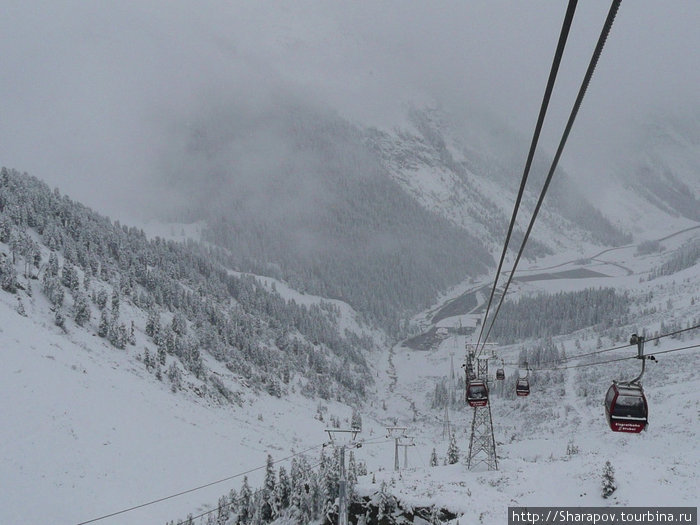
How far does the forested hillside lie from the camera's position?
240ft

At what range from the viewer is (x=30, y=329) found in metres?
53.5

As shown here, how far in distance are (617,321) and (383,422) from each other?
9174 cm

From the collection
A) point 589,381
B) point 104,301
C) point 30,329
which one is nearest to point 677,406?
point 589,381

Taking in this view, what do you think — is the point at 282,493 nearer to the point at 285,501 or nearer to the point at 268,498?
the point at 285,501

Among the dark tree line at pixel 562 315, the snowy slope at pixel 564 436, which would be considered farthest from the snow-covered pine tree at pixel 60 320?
the dark tree line at pixel 562 315

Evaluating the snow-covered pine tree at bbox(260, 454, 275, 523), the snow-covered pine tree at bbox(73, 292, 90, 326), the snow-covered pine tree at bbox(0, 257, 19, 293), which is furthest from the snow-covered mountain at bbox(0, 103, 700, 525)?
the snow-covered pine tree at bbox(260, 454, 275, 523)

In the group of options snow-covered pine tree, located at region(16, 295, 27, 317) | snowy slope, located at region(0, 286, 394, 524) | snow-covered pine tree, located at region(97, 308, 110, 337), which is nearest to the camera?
snowy slope, located at region(0, 286, 394, 524)

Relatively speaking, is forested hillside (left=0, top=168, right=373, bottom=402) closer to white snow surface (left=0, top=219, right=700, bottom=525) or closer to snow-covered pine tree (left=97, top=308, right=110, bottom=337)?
snow-covered pine tree (left=97, top=308, right=110, bottom=337)

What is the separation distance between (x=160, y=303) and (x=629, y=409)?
96.6m

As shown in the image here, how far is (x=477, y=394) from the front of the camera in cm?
3080

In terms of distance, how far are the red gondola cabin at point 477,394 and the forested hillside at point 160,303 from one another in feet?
162

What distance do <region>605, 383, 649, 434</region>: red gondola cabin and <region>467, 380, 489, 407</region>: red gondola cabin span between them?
635 inches

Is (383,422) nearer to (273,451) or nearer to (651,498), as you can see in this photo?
(273,451)

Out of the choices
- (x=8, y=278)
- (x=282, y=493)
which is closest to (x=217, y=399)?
(x=282, y=493)
